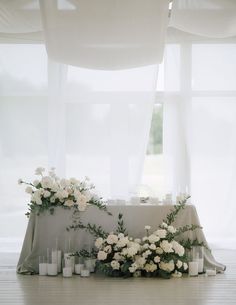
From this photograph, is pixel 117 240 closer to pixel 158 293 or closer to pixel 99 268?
pixel 99 268

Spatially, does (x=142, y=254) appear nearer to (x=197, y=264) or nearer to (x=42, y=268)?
(x=197, y=264)

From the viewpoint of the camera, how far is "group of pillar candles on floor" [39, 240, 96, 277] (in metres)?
5.30

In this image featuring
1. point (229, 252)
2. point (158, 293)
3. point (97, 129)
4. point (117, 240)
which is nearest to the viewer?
point (158, 293)

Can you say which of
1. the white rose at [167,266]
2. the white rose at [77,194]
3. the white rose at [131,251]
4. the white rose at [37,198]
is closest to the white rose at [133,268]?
the white rose at [131,251]

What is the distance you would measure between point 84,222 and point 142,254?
2.10 ft

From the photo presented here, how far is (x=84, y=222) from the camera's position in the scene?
5410 mm

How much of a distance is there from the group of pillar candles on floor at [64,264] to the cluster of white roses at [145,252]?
0.22 meters

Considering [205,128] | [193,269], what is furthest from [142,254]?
[205,128]

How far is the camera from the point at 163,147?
754 centimetres

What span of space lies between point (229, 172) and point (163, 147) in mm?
924

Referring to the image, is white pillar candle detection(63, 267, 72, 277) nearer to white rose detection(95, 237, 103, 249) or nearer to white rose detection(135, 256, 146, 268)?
white rose detection(95, 237, 103, 249)

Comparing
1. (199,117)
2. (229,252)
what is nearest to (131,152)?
(199,117)

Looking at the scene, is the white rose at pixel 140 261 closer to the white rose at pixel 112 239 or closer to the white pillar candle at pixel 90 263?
the white rose at pixel 112 239

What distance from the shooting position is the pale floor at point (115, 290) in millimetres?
4414
